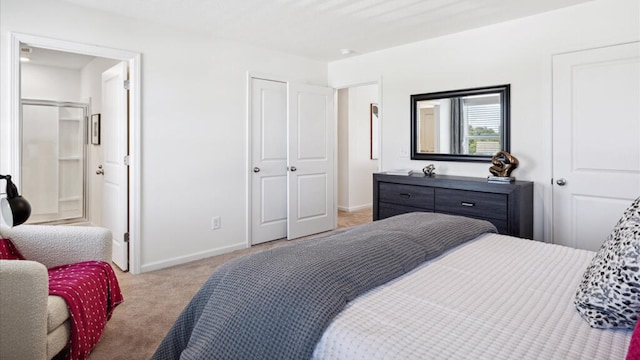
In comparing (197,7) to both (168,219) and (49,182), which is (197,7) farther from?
(49,182)

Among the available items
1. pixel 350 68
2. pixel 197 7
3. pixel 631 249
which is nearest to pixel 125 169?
pixel 197 7

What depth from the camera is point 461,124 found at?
12.2 feet

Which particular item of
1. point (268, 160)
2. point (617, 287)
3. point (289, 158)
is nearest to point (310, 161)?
point (289, 158)

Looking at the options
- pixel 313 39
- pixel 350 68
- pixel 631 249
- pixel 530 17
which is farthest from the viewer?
pixel 350 68

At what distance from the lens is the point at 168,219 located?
3.55 metres

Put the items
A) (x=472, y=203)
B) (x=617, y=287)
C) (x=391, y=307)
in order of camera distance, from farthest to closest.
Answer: (x=472, y=203) → (x=391, y=307) → (x=617, y=287)

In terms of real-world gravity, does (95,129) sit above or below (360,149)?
above

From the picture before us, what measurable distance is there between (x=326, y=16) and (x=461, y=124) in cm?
166

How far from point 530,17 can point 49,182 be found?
6.18 metres

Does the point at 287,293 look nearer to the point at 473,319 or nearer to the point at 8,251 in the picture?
the point at 473,319

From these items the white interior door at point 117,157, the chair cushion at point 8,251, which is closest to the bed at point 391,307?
the chair cushion at point 8,251

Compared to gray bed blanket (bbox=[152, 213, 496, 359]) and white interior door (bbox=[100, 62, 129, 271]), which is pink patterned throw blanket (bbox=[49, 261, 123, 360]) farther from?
white interior door (bbox=[100, 62, 129, 271])

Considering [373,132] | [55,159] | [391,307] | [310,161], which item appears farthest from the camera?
[373,132]

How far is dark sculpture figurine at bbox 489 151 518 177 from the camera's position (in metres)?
3.22
